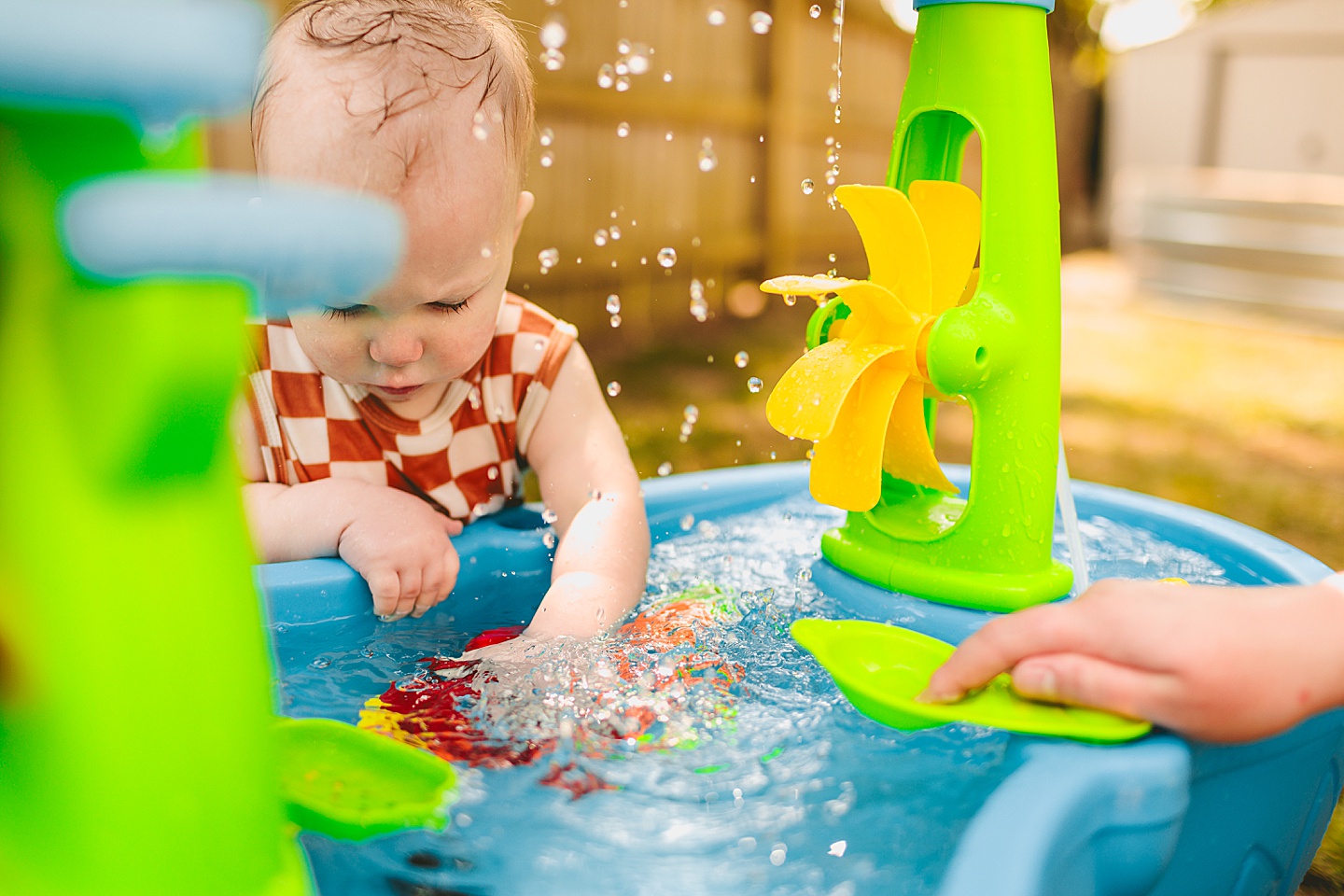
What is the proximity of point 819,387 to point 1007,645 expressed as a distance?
1.14 feet

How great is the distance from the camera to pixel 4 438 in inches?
15.3

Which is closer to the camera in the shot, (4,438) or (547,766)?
(4,438)

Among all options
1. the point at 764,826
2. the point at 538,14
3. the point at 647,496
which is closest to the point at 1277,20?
the point at 538,14

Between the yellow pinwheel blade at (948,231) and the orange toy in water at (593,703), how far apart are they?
409mm

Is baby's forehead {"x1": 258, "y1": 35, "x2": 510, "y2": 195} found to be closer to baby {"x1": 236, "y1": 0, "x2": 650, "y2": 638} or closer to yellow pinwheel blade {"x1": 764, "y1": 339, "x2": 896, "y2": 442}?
baby {"x1": 236, "y1": 0, "x2": 650, "y2": 638}

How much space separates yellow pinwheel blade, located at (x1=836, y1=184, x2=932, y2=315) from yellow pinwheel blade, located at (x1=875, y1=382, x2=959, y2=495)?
0.32 ft

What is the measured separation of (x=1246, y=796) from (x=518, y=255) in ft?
9.58

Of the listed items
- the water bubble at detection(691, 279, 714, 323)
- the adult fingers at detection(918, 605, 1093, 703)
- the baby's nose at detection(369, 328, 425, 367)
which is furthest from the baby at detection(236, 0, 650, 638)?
the water bubble at detection(691, 279, 714, 323)

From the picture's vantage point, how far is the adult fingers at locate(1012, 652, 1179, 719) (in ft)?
2.46

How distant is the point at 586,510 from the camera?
3.86 ft

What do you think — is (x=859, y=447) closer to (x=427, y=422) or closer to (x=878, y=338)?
(x=878, y=338)

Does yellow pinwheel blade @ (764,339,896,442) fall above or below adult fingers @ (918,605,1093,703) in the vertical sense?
above

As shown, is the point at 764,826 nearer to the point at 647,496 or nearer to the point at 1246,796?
the point at 1246,796

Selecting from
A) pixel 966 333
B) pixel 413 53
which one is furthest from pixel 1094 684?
pixel 413 53
